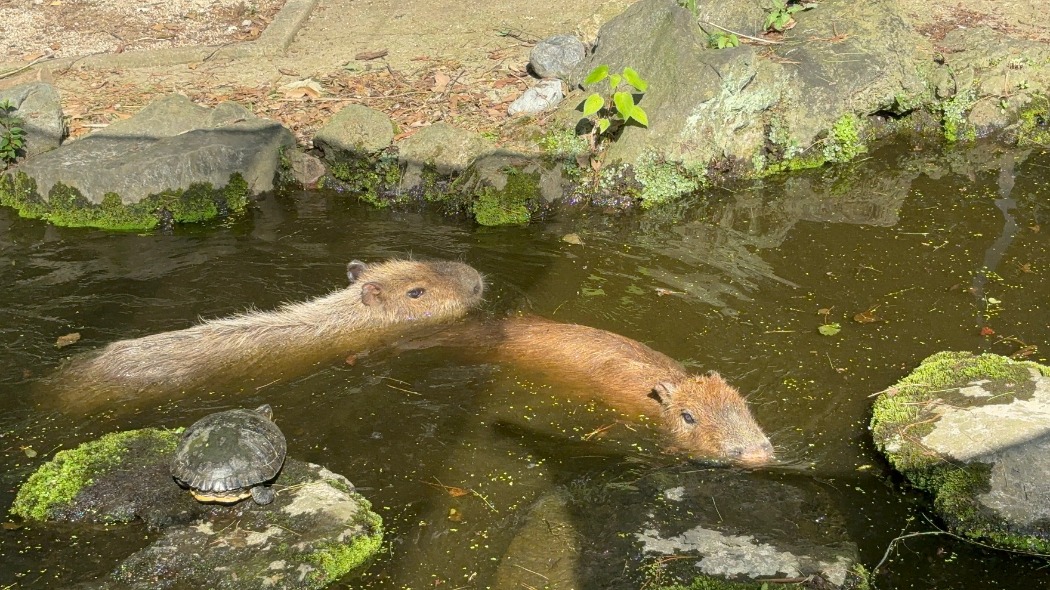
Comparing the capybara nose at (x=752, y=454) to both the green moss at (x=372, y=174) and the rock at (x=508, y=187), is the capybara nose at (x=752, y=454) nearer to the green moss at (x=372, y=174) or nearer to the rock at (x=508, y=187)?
the rock at (x=508, y=187)

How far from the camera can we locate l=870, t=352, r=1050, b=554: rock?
436 cm

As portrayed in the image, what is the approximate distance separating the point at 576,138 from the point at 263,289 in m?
3.19

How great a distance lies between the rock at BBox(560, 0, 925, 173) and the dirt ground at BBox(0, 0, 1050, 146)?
1.16 metres

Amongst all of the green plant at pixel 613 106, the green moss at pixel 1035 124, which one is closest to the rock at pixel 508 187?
the green plant at pixel 613 106

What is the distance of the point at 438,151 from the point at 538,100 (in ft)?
4.46

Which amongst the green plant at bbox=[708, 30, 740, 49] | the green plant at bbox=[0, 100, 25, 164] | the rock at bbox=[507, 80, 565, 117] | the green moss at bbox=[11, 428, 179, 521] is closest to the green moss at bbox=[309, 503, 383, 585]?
the green moss at bbox=[11, 428, 179, 521]

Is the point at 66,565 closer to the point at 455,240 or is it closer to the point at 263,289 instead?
the point at 263,289

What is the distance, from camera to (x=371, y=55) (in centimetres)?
1077

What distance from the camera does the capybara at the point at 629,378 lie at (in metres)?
5.25

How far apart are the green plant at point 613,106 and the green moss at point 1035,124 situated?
A: 383 cm

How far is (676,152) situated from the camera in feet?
27.4

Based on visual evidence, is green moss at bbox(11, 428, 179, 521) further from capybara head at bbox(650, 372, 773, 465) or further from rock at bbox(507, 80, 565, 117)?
rock at bbox(507, 80, 565, 117)

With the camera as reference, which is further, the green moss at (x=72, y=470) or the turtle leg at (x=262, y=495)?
the green moss at (x=72, y=470)

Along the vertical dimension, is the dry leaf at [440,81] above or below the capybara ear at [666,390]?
above
